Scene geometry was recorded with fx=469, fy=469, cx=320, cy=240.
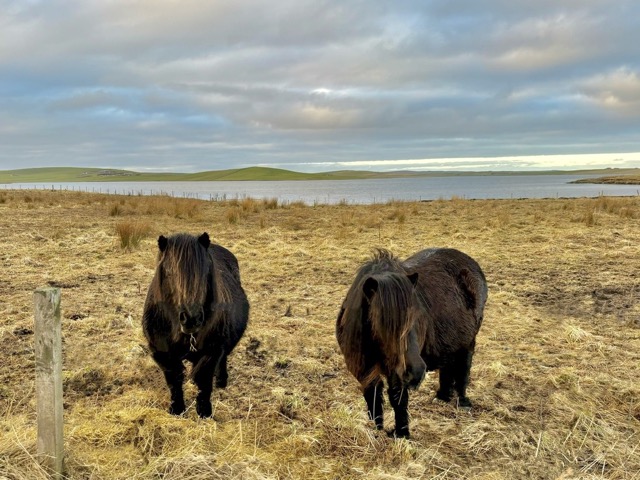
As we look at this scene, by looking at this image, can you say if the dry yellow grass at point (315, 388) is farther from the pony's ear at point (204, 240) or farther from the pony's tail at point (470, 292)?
the pony's ear at point (204, 240)

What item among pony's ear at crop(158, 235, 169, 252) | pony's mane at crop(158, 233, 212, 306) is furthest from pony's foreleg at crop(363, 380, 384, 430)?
pony's ear at crop(158, 235, 169, 252)

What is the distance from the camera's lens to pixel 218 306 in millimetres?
3826

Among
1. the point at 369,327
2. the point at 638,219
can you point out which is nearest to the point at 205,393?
the point at 369,327

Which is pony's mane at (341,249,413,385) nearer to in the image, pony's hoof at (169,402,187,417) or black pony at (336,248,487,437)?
black pony at (336,248,487,437)

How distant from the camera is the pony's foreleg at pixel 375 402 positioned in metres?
3.63

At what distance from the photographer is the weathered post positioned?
9.30 ft

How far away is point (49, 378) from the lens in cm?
290

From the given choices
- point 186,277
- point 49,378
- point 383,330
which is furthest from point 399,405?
point 49,378

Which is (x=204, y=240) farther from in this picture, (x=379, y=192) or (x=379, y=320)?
(x=379, y=192)

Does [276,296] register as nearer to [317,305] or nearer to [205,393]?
[317,305]

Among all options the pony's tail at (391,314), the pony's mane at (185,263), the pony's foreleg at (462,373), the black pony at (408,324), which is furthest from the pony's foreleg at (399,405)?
the pony's mane at (185,263)

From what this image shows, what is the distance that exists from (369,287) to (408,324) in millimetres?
350

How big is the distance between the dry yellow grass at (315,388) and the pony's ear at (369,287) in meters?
1.19

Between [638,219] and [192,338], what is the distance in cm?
1983
